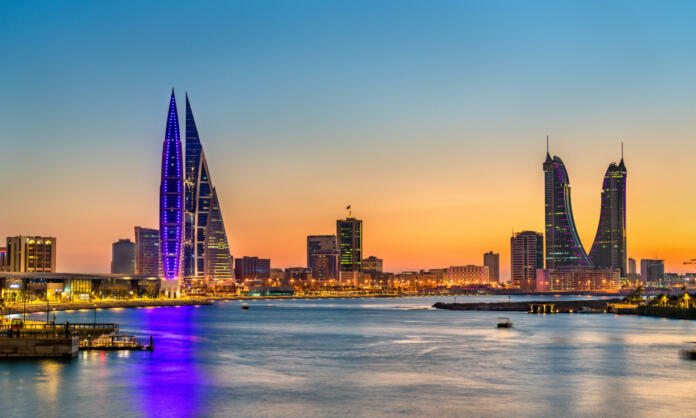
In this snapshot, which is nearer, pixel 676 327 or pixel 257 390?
pixel 257 390

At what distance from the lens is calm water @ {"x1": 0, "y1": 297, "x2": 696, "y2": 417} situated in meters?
38.9

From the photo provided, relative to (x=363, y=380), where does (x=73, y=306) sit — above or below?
below

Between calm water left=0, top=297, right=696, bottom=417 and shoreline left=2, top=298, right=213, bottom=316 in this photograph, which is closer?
calm water left=0, top=297, right=696, bottom=417

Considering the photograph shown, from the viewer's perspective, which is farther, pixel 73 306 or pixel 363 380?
pixel 73 306

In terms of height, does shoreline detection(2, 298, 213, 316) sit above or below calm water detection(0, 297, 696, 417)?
below

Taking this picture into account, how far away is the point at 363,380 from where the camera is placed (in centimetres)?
4959

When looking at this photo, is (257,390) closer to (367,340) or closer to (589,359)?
(589,359)

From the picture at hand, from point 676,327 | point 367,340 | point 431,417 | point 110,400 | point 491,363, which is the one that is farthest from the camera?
point 676,327

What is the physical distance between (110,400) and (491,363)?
30.6 meters

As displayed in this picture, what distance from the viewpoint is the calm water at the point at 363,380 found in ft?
128

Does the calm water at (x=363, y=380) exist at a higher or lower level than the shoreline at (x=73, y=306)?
higher

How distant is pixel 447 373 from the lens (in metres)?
53.2

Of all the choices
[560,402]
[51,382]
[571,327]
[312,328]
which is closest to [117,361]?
[51,382]

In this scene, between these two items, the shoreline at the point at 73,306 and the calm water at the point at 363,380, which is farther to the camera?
the shoreline at the point at 73,306
